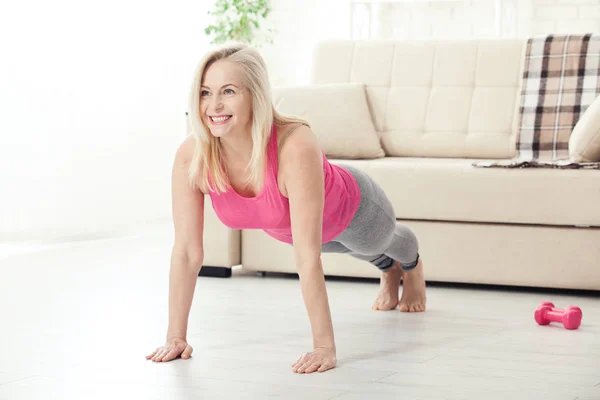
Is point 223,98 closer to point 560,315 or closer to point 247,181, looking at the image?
point 247,181

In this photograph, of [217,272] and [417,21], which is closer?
[217,272]

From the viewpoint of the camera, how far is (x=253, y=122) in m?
2.07

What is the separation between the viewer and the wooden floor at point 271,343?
182 centimetres

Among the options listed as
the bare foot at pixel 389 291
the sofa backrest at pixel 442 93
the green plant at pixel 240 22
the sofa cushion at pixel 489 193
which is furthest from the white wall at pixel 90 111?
the bare foot at pixel 389 291

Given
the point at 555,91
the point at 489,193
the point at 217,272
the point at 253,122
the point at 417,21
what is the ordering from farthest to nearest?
the point at 417,21
the point at 555,91
the point at 217,272
the point at 489,193
the point at 253,122

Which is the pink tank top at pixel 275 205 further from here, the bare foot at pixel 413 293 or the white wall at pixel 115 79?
the white wall at pixel 115 79

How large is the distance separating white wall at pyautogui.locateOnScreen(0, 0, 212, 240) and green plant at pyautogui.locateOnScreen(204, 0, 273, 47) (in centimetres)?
17

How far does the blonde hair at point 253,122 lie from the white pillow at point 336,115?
1479mm

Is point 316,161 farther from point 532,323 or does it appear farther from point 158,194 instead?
point 158,194

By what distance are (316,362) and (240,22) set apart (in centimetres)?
407

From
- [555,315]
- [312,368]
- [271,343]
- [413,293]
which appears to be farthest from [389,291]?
[312,368]

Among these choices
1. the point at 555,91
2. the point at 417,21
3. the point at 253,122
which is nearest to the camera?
the point at 253,122

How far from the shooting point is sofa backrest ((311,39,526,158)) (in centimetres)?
376

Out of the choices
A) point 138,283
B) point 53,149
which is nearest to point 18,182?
point 53,149
